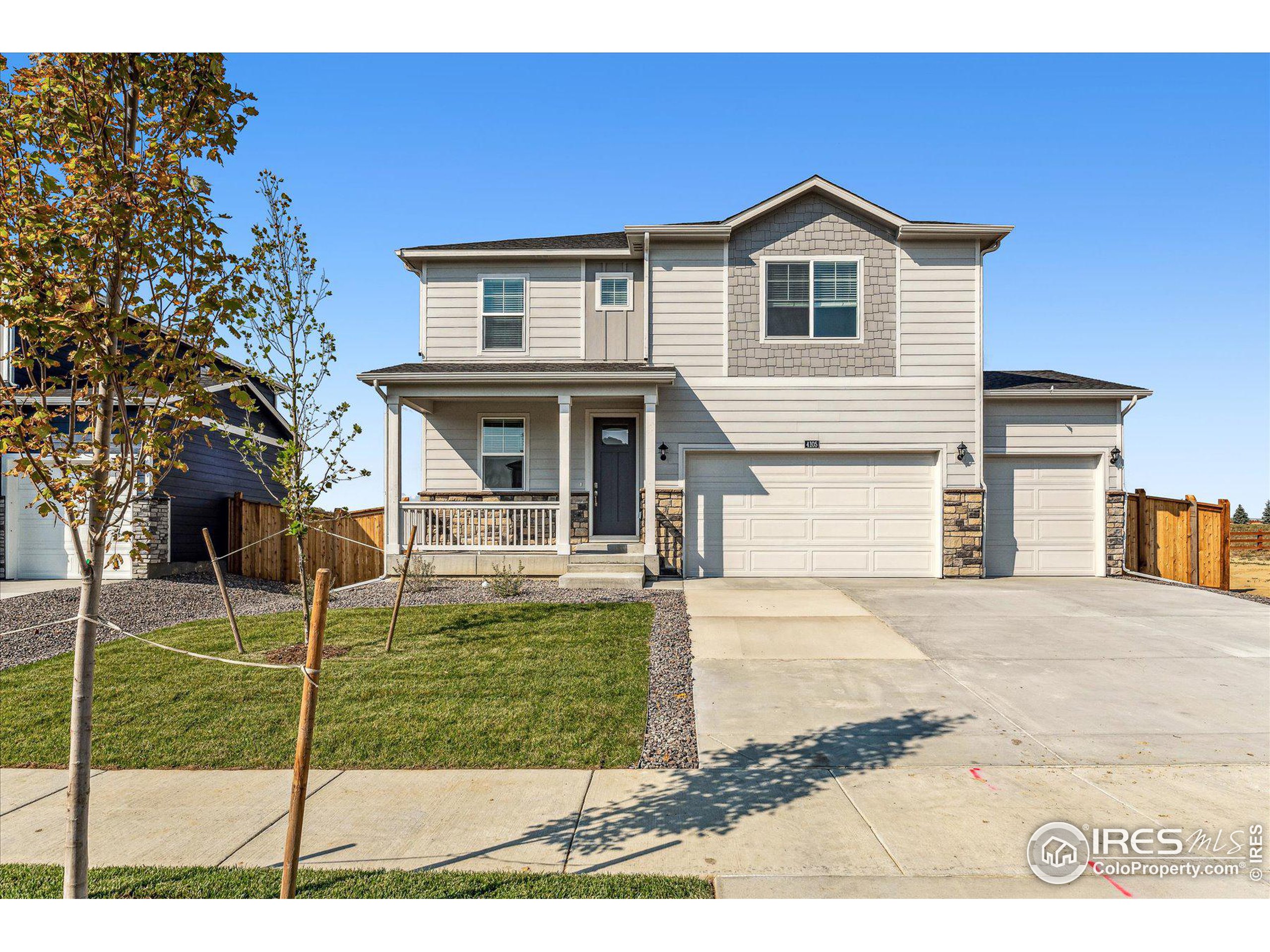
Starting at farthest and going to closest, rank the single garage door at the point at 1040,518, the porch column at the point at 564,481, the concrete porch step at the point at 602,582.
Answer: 1. the single garage door at the point at 1040,518
2. the porch column at the point at 564,481
3. the concrete porch step at the point at 602,582

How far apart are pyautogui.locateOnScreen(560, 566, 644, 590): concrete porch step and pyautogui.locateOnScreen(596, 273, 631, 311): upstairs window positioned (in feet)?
17.8

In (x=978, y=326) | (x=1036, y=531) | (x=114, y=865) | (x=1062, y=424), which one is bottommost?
(x=114, y=865)

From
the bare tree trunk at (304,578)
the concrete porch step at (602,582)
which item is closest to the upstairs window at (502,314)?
the concrete porch step at (602,582)

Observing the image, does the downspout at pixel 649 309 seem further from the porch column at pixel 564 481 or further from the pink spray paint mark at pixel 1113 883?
the pink spray paint mark at pixel 1113 883

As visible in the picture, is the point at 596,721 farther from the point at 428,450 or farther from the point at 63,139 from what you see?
the point at 428,450

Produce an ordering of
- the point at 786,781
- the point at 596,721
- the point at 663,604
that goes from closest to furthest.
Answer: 1. the point at 786,781
2. the point at 596,721
3. the point at 663,604

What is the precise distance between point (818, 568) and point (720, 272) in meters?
5.62

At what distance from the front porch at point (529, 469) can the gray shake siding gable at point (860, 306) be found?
1764mm

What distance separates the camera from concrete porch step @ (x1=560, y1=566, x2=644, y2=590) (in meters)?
11.2

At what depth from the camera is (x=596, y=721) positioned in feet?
17.7

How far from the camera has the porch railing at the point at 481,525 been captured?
490 inches

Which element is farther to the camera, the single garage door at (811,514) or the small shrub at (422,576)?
the single garage door at (811,514)

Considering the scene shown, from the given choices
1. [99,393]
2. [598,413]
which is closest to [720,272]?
[598,413]

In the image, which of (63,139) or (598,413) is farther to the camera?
(598,413)
